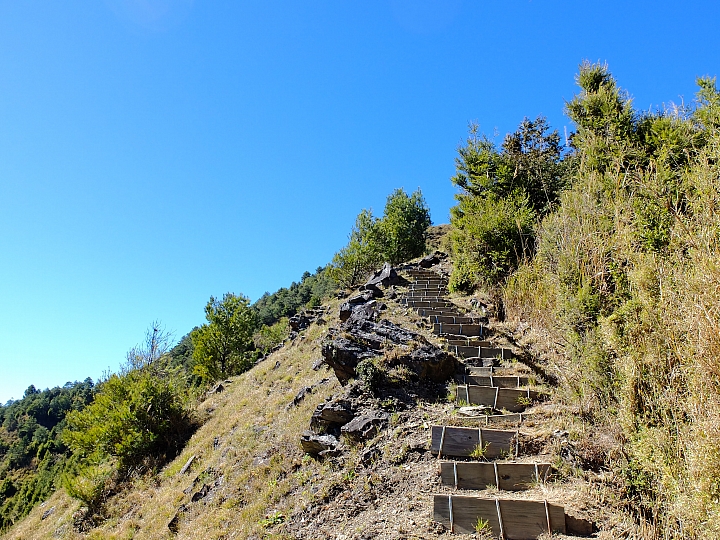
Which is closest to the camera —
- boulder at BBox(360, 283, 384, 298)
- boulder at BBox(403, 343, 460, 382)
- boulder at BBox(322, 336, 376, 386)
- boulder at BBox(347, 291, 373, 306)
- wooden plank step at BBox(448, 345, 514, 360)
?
boulder at BBox(403, 343, 460, 382)

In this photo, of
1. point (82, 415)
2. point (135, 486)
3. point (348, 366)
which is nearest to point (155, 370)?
point (82, 415)

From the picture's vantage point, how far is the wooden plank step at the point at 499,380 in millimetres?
7453

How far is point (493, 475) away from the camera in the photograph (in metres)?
5.25

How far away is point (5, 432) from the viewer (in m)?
80.5

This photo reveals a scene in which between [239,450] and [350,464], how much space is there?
3.96 meters

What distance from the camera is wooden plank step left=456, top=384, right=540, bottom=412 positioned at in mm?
6781

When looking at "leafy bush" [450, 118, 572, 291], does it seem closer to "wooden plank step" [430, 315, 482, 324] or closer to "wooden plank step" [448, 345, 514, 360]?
"wooden plank step" [430, 315, 482, 324]

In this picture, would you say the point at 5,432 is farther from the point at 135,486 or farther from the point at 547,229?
the point at 547,229

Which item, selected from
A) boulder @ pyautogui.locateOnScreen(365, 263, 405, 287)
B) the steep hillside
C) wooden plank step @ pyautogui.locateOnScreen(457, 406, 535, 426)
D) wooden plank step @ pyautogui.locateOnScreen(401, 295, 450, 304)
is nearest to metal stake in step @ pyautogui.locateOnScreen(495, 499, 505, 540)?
the steep hillside

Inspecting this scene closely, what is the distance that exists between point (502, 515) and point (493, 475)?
0.71 meters

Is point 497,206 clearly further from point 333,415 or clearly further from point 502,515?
point 502,515

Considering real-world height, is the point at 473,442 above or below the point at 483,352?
below

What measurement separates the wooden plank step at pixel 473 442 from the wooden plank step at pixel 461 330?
4.06 m

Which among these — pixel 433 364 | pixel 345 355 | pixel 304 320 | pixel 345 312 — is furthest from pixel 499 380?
pixel 304 320
